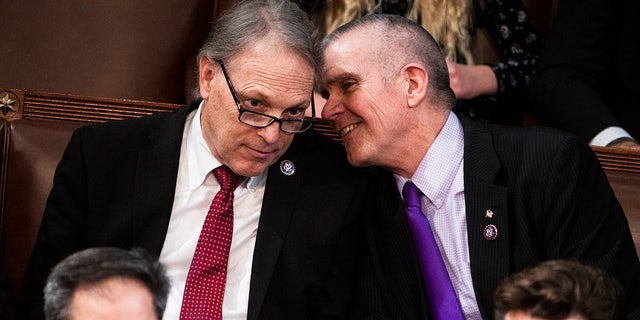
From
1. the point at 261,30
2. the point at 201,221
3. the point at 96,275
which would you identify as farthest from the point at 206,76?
the point at 96,275

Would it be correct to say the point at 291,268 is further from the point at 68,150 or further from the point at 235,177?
the point at 68,150

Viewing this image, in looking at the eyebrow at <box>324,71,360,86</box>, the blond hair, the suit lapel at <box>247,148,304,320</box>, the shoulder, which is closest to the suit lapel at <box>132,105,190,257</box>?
the suit lapel at <box>247,148,304,320</box>

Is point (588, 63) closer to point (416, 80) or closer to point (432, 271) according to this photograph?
point (416, 80)

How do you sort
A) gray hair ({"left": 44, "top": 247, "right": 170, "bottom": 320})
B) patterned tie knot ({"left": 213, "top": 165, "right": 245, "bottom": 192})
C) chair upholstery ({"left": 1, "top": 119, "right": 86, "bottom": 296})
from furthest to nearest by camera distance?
chair upholstery ({"left": 1, "top": 119, "right": 86, "bottom": 296}) → patterned tie knot ({"left": 213, "top": 165, "right": 245, "bottom": 192}) → gray hair ({"left": 44, "top": 247, "right": 170, "bottom": 320})

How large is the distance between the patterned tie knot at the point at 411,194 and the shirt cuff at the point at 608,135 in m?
0.55

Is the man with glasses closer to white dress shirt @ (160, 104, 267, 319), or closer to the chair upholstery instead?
white dress shirt @ (160, 104, 267, 319)

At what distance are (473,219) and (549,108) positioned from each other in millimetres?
635

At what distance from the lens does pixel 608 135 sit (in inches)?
92.0

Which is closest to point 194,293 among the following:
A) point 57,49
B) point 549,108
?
point 57,49

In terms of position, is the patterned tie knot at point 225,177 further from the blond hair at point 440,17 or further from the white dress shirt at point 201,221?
the blond hair at point 440,17

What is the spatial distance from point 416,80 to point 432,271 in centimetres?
34

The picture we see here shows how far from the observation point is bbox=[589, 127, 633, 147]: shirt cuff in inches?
91.7

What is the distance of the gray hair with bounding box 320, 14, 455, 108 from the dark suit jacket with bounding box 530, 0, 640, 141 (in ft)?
1.50

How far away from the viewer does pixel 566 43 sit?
2475 millimetres
